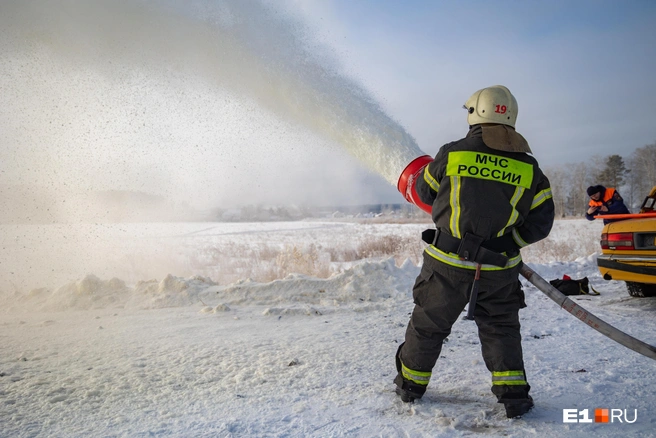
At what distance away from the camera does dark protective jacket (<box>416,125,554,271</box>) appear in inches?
98.1

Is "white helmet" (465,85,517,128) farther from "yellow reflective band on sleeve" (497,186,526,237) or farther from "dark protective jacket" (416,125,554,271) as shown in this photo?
"yellow reflective band on sleeve" (497,186,526,237)

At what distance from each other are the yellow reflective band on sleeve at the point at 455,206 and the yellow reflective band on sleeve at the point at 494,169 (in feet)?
0.19

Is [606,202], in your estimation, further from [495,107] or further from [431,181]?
[431,181]

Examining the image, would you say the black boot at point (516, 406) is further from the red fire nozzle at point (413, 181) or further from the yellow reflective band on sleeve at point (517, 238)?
the red fire nozzle at point (413, 181)

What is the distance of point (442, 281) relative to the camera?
2.60 m

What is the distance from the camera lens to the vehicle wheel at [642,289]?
5644 mm

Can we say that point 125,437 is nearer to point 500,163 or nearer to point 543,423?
point 543,423

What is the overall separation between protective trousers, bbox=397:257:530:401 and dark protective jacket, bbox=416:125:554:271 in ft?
0.35

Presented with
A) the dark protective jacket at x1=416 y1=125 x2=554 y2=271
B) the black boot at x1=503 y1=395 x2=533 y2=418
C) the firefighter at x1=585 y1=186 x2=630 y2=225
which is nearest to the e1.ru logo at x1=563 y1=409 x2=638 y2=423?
the black boot at x1=503 y1=395 x2=533 y2=418

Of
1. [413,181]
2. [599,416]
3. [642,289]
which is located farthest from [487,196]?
[642,289]

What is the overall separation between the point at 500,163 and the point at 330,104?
381 centimetres

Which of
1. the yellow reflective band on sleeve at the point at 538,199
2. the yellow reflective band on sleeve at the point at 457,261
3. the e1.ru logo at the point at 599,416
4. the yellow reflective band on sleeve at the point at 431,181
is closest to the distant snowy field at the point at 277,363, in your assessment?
the e1.ru logo at the point at 599,416

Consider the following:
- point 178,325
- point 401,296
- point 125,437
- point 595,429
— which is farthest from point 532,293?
point 125,437

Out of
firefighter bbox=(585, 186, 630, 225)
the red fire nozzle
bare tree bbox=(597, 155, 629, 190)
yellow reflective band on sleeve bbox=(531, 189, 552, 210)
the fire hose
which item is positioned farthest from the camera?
bare tree bbox=(597, 155, 629, 190)
